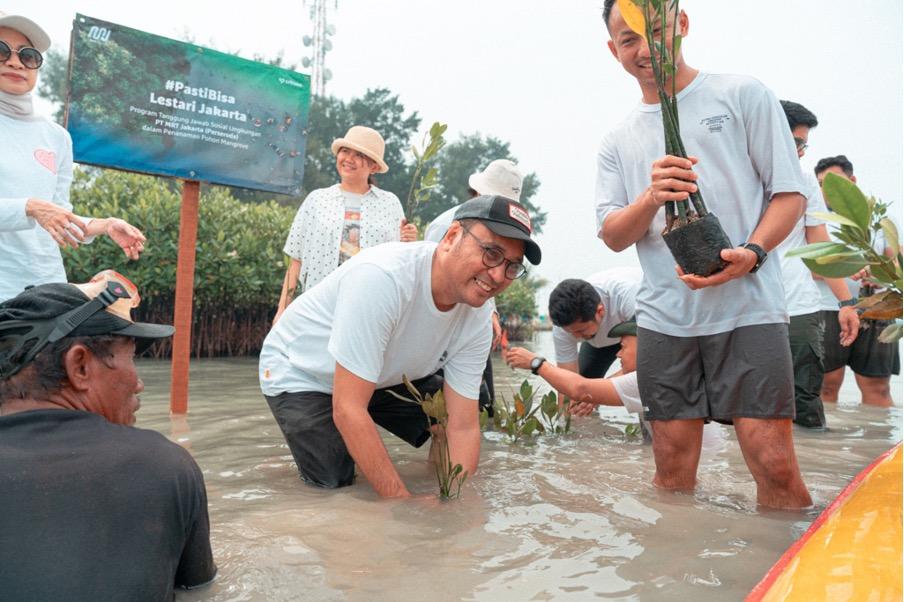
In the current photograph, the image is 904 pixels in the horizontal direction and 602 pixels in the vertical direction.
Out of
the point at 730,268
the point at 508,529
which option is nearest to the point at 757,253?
the point at 730,268

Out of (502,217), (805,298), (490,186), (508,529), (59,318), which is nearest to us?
(59,318)

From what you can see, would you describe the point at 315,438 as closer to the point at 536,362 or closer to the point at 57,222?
the point at 57,222

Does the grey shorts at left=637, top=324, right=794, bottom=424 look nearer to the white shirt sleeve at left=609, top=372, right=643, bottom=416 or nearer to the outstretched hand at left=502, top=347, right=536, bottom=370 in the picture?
the white shirt sleeve at left=609, top=372, right=643, bottom=416

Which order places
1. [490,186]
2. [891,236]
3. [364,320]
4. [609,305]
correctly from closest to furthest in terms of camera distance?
[891,236], [364,320], [490,186], [609,305]

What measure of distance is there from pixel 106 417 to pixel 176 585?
606mm

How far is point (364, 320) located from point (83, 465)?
1508 millimetres

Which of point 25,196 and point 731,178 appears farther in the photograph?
point 25,196

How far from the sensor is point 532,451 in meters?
4.58

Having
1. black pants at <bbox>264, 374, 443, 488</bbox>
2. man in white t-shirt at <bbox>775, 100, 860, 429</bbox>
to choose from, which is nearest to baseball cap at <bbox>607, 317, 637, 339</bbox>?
man in white t-shirt at <bbox>775, 100, 860, 429</bbox>

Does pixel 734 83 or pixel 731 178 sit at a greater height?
pixel 734 83

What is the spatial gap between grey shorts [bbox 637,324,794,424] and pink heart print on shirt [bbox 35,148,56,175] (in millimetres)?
2798

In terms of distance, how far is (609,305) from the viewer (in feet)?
17.4

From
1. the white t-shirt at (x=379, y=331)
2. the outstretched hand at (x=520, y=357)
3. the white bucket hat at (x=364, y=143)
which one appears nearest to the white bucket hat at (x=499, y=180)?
the white bucket hat at (x=364, y=143)

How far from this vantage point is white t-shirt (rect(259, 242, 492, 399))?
3049 millimetres
